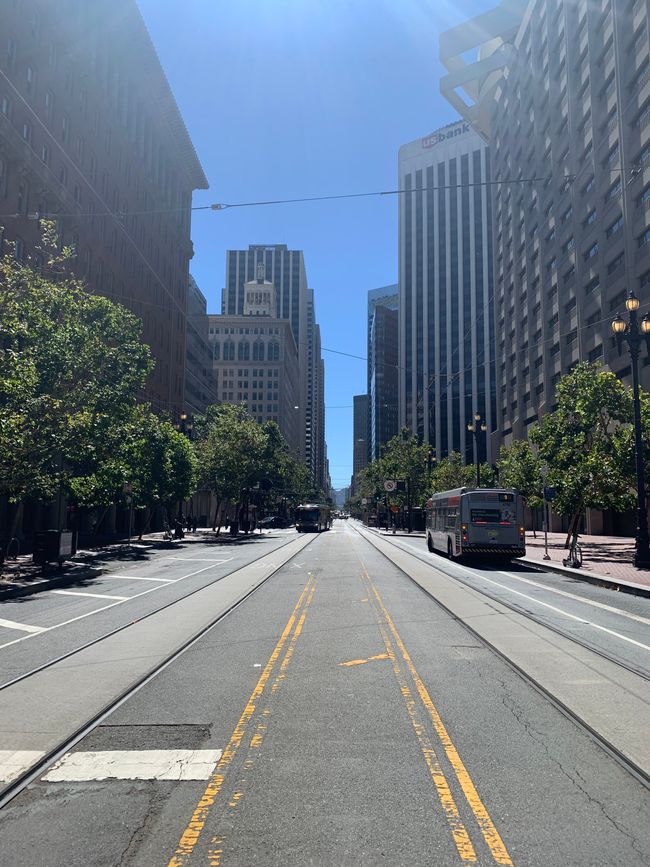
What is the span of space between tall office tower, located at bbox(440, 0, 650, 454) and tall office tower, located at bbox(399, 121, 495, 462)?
62.0 metres

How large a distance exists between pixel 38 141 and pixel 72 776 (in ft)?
141

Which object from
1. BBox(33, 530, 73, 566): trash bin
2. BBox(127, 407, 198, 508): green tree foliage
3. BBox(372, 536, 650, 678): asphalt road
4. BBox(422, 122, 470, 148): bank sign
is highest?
BBox(422, 122, 470, 148): bank sign

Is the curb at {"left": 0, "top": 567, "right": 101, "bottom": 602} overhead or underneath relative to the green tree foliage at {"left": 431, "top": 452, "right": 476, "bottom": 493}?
underneath

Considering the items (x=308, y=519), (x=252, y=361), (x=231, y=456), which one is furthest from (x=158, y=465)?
(x=252, y=361)

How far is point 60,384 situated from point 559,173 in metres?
56.9

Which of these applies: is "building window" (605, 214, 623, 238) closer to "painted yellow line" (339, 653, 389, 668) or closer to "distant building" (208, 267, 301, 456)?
"painted yellow line" (339, 653, 389, 668)

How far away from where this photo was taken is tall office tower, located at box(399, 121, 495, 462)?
153750 mm

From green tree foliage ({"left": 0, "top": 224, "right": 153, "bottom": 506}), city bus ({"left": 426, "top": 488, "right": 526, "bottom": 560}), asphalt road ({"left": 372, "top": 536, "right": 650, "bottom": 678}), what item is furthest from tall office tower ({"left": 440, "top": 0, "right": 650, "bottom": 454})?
green tree foliage ({"left": 0, "top": 224, "right": 153, "bottom": 506})

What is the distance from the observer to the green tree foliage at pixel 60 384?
19.8 metres

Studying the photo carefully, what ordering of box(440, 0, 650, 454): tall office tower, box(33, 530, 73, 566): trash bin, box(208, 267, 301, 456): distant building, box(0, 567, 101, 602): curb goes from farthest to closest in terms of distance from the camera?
box(208, 267, 301, 456): distant building < box(440, 0, 650, 454): tall office tower < box(33, 530, 73, 566): trash bin < box(0, 567, 101, 602): curb

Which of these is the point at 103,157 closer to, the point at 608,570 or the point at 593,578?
the point at 608,570

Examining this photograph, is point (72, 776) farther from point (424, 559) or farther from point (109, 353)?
point (424, 559)

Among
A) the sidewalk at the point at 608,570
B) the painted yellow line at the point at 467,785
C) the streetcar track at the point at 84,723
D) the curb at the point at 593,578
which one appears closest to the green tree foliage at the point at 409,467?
the sidewalk at the point at 608,570

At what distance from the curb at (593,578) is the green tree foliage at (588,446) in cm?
371
